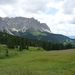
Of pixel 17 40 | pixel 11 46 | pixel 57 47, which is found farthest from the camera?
pixel 57 47

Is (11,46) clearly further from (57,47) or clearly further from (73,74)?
(73,74)

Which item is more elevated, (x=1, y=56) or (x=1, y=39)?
(x=1, y=39)

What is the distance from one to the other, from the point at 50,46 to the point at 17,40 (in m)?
33.4

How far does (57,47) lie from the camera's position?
190125 millimetres

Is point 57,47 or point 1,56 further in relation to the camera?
point 57,47

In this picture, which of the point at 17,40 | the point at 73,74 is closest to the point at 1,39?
the point at 17,40

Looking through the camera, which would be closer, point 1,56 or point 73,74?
point 73,74

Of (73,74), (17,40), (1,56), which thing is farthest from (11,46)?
(73,74)

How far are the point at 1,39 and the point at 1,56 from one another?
367ft

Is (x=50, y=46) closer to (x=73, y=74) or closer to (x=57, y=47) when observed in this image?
(x=57, y=47)

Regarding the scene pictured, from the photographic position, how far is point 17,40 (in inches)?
6964

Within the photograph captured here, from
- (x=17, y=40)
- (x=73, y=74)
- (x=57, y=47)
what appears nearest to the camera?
(x=73, y=74)

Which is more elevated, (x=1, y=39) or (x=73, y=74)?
(x=1, y=39)

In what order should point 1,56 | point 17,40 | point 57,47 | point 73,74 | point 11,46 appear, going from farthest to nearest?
point 57,47 → point 17,40 → point 11,46 → point 1,56 → point 73,74
